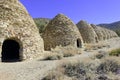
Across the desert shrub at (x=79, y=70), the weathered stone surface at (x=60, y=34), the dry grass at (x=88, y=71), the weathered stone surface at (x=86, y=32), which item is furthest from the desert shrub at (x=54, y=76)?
the weathered stone surface at (x=86, y=32)

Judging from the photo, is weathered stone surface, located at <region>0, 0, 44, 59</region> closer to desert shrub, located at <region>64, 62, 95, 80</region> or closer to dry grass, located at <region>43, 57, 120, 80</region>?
dry grass, located at <region>43, 57, 120, 80</region>

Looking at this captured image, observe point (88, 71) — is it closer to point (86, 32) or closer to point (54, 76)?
point (54, 76)

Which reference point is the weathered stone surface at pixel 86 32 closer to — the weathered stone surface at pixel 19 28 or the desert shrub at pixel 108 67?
the weathered stone surface at pixel 19 28

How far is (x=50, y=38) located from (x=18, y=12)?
6.44 m

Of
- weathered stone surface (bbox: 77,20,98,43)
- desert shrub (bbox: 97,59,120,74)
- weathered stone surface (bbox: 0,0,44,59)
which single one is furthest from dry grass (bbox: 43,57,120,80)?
weathered stone surface (bbox: 77,20,98,43)

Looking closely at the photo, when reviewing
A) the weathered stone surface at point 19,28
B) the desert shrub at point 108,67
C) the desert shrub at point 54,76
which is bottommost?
the desert shrub at point 54,76

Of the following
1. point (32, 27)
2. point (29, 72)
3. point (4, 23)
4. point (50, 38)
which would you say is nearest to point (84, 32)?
point (50, 38)

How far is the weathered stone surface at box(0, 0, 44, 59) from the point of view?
39.7 feet

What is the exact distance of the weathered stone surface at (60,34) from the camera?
18.8 m

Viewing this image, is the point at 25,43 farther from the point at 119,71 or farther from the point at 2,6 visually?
the point at 119,71

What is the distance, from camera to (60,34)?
61.9 feet

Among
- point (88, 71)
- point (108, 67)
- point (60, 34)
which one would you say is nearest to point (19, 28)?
point (88, 71)

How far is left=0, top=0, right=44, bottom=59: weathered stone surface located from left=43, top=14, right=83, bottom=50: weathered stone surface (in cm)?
527

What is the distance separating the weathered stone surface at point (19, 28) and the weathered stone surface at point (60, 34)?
5.27m
